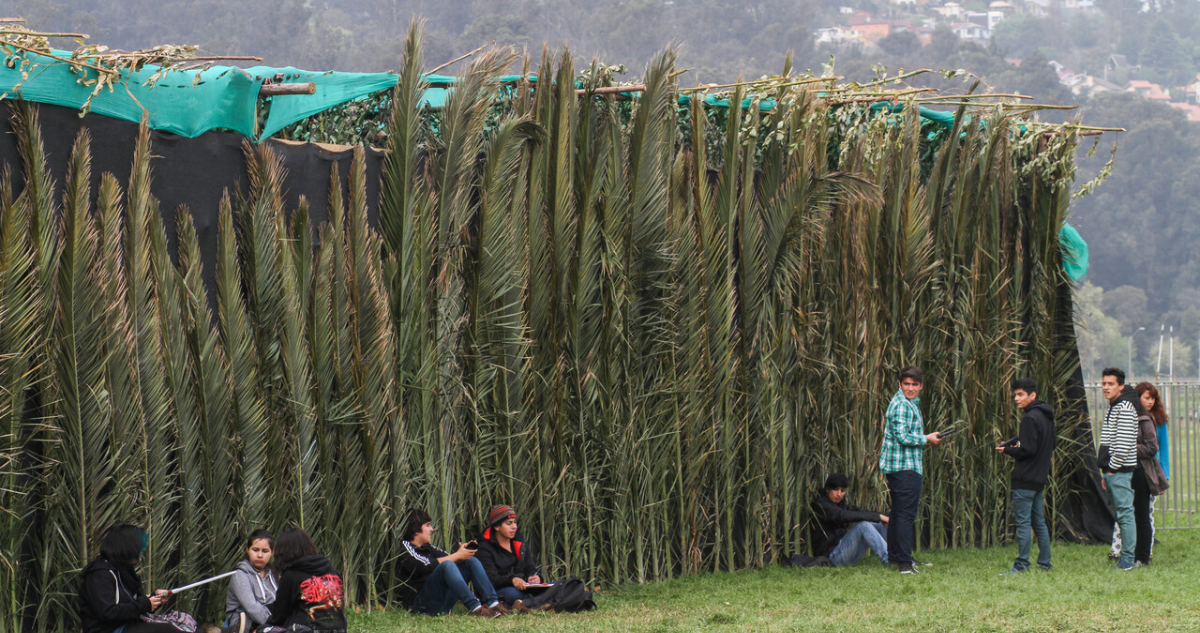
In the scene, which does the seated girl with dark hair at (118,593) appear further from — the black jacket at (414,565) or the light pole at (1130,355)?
the light pole at (1130,355)

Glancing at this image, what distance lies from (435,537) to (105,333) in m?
2.30

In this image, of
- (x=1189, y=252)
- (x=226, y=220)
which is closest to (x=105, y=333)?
(x=226, y=220)

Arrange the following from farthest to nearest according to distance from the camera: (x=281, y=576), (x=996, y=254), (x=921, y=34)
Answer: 1. (x=921, y=34)
2. (x=996, y=254)
3. (x=281, y=576)

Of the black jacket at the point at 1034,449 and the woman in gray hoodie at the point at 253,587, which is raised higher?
the black jacket at the point at 1034,449

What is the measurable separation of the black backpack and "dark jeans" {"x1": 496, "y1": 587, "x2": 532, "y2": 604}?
0.08 metres

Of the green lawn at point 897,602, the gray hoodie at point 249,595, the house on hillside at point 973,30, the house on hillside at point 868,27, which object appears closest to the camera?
the gray hoodie at point 249,595

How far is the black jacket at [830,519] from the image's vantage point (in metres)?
8.97

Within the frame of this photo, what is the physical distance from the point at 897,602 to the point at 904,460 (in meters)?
1.46

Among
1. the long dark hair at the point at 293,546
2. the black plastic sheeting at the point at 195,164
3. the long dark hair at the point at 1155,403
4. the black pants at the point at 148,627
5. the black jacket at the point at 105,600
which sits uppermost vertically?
the black plastic sheeting at the point at 195,164

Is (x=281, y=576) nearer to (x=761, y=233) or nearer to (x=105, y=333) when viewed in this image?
(x=105, y=333)

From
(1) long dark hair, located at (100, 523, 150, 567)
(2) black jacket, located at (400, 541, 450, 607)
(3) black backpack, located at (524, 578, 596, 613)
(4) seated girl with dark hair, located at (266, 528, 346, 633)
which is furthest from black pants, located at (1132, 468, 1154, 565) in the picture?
(1) long dark hair, located at (100, 523, 150, 567)

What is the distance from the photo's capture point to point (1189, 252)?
61.0 metres

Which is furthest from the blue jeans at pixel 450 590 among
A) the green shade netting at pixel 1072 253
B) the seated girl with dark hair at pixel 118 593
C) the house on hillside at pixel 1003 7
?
the house on hillside at pixel 1003 7

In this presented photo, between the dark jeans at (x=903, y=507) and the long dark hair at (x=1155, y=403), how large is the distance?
186 cm
